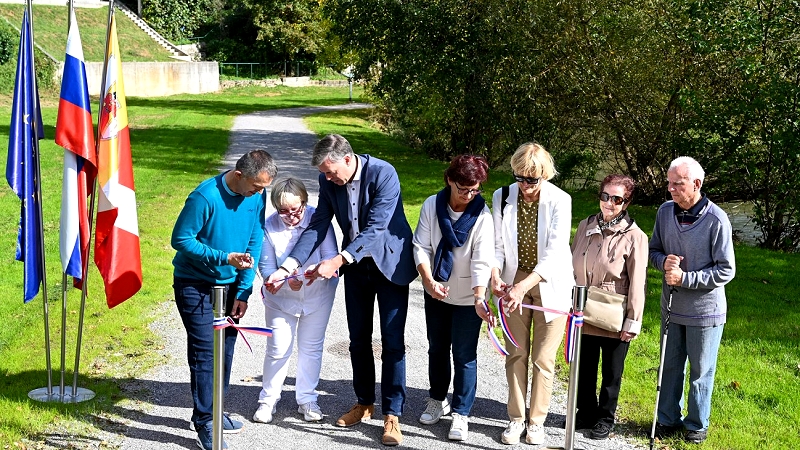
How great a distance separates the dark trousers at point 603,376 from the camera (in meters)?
5.91

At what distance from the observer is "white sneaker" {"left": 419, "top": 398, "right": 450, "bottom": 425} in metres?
6.16

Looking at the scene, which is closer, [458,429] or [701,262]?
[701,262]

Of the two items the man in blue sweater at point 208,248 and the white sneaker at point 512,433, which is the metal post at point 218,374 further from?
the white sneaker at point 512,433

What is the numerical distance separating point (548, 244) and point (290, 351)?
81.3 inches

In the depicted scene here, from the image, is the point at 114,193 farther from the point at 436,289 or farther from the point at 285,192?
the point at 436,289

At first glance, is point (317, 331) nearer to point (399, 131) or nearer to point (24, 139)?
point (24, 139)

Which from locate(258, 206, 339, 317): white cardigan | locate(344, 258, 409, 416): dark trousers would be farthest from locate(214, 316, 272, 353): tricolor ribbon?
locate(344, 258, 409, 416): dark trousers

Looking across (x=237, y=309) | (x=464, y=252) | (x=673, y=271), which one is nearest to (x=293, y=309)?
(x=237, y=309)

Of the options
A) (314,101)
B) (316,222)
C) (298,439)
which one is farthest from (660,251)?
(314,101)

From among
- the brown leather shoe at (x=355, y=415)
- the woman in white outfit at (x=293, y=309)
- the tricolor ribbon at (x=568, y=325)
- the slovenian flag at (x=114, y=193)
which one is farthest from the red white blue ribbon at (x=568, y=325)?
the slovenian flag at (x=114, y=193)

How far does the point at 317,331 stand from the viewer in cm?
627

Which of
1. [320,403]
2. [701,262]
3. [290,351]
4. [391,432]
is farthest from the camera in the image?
[320,403]

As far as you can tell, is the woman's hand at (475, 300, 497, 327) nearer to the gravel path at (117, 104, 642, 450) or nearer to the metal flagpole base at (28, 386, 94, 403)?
the gravel path at (117, 104, 642, 450)

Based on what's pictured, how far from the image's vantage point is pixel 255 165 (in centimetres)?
544
